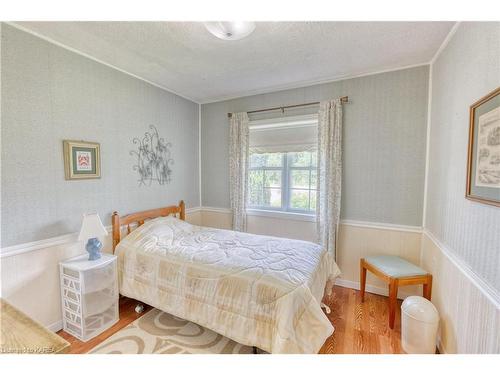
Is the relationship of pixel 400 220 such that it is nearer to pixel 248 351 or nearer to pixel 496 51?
pixel 496 51

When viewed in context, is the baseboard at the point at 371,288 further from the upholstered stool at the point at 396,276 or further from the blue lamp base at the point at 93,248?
the blue lamp base at the point at 93,248

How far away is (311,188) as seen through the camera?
288 cm

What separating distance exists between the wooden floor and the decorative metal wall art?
144cm

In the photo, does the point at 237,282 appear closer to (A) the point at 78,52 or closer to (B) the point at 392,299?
(B) the point at 392,299

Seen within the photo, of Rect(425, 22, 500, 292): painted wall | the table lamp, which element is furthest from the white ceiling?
the table lamp

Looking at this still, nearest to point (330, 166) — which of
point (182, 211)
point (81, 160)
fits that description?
point (182, 211)

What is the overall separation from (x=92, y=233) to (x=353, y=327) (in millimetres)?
2504

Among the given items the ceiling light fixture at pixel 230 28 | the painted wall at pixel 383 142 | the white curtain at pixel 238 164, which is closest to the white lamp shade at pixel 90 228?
the white curtain at pixel 238 164

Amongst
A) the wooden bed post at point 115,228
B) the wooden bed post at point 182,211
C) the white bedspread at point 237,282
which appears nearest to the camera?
the white bedspread at point 237,282

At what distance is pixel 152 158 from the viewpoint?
2.74 m

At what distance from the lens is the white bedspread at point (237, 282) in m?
1.42

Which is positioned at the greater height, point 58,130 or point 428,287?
point 58,130

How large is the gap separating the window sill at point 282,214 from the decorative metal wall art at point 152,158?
1315 millimetres
